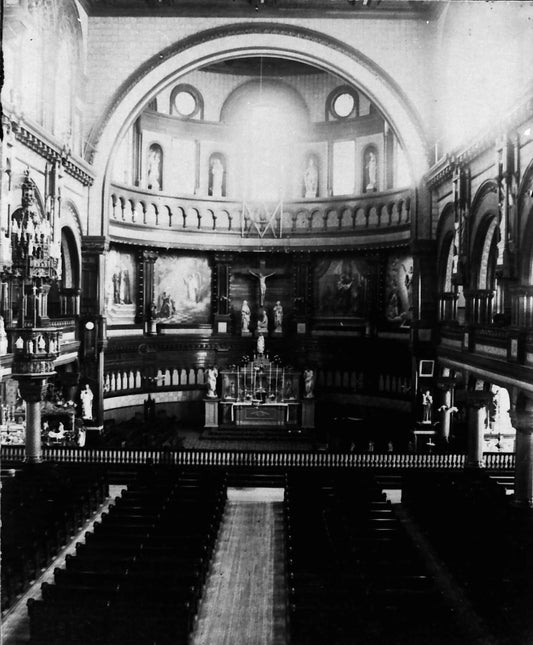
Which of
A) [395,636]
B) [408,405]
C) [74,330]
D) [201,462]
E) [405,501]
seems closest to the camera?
[395,636]

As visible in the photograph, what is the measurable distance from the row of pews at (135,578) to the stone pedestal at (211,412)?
525 inches

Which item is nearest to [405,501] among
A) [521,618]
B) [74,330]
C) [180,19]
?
[521,618]

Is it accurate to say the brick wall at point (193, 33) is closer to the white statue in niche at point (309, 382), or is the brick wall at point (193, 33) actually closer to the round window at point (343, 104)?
the round window at point (343, 104)

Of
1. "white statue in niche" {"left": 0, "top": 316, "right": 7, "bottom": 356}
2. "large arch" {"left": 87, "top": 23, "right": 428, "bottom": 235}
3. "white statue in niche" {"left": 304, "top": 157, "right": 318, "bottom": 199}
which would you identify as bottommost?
"white statue in niche" {"left": 0, "top": 316, "right": 7, "bottom": 356}

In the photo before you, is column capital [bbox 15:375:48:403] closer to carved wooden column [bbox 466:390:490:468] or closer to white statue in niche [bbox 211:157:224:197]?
carved wooden column [bbox 466:390:490:468]

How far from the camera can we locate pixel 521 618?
10.2 m

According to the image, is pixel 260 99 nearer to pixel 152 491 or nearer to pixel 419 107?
pixel 419 107

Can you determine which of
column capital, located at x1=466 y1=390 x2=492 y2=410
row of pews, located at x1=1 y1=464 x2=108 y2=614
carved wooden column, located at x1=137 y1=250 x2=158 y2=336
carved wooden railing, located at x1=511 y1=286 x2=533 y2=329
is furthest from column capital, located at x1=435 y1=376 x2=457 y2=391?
carved wooden column, located at x1=137 y1=250 x2=158 y2=336

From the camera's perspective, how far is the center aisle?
11.2m

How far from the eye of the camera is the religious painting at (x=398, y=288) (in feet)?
98.0

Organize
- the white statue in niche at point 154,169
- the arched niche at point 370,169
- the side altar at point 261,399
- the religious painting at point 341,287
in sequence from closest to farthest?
1. the side altar at point 261,399
2. the arched niche at point 370,169
3. the white statue in niche at point 154,169
4. the religious painting at point 341,287

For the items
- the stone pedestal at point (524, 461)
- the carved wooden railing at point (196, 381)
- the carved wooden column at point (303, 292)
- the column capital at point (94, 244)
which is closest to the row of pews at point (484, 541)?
the stone pedestal at point (524, 461)

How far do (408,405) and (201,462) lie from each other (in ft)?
38.7

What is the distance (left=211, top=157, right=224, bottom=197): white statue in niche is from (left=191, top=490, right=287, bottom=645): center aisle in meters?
19.3
